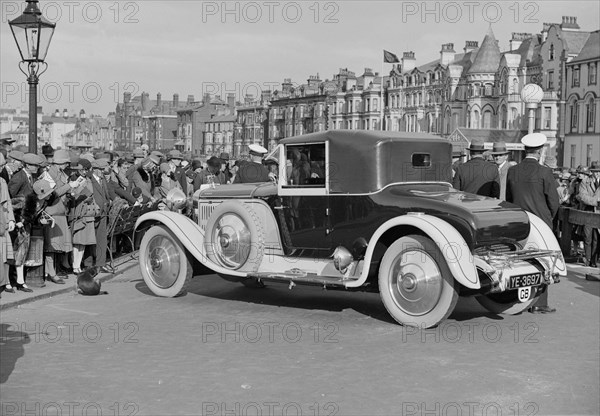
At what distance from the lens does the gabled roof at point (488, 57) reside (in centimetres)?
8419

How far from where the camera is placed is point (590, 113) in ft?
230

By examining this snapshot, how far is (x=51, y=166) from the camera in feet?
43.0

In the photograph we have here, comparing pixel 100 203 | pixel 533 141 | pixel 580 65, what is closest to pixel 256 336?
pixel 533 141

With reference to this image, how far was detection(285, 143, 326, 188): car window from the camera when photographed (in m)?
11.0

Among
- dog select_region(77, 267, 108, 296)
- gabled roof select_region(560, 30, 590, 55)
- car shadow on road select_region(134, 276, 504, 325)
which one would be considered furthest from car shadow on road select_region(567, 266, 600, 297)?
gabled roof select_region(560, 30, 590, 55)

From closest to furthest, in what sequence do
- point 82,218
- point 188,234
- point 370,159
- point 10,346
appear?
point 10,346 → point 370,159 → point 188,234 → point 82,218

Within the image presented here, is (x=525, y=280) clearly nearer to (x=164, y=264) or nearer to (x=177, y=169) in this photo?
(x=164, y=264)

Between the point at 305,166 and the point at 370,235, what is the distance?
135cm

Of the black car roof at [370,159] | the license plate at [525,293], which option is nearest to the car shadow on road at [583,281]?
the license plate at [525,293]

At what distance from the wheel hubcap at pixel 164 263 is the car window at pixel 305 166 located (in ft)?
6.62

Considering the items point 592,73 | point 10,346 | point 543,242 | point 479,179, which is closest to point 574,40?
point 592,73

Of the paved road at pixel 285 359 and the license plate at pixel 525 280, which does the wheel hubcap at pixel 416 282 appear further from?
the license plate at pixel 525 280

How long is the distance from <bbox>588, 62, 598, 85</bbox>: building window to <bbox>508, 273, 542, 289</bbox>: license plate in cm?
6371

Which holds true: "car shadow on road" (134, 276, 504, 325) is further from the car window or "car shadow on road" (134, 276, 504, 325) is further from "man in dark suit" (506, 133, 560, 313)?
the car window
